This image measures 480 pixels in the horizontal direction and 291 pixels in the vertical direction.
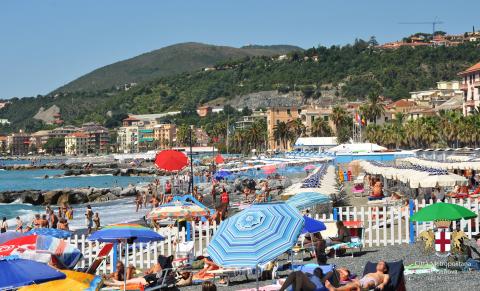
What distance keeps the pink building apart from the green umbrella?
7670 cm

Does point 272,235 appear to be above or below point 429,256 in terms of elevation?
above

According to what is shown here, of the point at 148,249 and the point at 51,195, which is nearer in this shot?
the point at 148,249

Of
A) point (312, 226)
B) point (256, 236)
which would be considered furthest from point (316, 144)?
point (256, 236)

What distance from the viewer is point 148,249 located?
1691 cm

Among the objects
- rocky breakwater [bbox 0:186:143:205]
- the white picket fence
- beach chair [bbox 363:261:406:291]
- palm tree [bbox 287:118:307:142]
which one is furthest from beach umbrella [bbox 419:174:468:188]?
palm tree [bbox 287:118:307:142]

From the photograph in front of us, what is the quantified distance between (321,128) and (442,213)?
10758cm

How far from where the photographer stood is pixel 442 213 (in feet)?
47.3

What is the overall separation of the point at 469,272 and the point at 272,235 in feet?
13.6

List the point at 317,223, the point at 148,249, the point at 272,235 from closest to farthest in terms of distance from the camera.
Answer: the point at 272,235 → the point at 317,223 → the point at 148,249

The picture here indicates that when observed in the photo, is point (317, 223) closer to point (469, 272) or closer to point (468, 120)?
point (469, 272)

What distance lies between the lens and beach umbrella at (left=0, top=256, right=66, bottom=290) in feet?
29.9

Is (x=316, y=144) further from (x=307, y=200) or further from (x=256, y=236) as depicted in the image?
(x=256, y=236)

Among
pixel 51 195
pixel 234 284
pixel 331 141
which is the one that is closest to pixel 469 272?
pixel 234 284

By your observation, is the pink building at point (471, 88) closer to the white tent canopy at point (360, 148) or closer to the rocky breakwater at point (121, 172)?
the white tent canopy at point (360, 148)
